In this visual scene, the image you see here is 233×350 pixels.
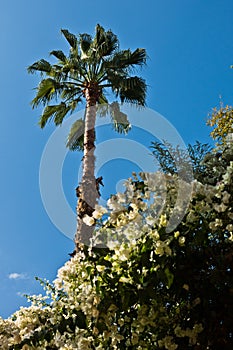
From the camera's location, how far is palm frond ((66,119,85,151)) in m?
10.6

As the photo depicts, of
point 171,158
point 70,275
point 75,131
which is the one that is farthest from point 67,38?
point 70,275

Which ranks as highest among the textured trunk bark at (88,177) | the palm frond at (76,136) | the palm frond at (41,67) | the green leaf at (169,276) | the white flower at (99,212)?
the palm frond at (41,67)

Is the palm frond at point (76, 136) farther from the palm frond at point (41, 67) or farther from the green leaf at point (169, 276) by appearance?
the green leaf at point (169, 276)

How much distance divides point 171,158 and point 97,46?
23.6ft

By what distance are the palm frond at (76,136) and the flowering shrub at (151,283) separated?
8.03 meters

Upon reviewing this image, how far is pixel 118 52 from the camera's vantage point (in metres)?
9.84

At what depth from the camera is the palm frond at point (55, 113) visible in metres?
10.3

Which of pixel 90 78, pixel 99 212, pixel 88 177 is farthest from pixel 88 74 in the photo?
pixel 99 212

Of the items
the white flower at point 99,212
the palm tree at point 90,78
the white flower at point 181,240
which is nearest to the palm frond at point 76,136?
the palm tree at point 90,78

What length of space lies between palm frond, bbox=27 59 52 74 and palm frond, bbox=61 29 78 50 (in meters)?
0.72

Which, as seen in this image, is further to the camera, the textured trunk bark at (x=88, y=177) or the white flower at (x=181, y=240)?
the textured trunk bark at (x=88, y=177)

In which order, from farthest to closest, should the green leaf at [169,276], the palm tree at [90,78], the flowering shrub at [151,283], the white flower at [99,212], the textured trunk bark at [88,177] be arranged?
1. the palm tree at [90,78]
2. the textured trunk bark at [88,177]
3. the white flower at [99,212]
4. the flowering shrub at [151,283]
5. the green leaf at [169,276]

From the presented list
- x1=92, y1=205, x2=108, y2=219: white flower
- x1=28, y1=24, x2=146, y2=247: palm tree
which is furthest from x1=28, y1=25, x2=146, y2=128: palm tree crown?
x1=92, y1=205, x2=108, y2=219: white flower

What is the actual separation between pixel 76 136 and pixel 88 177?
3.18 metres
